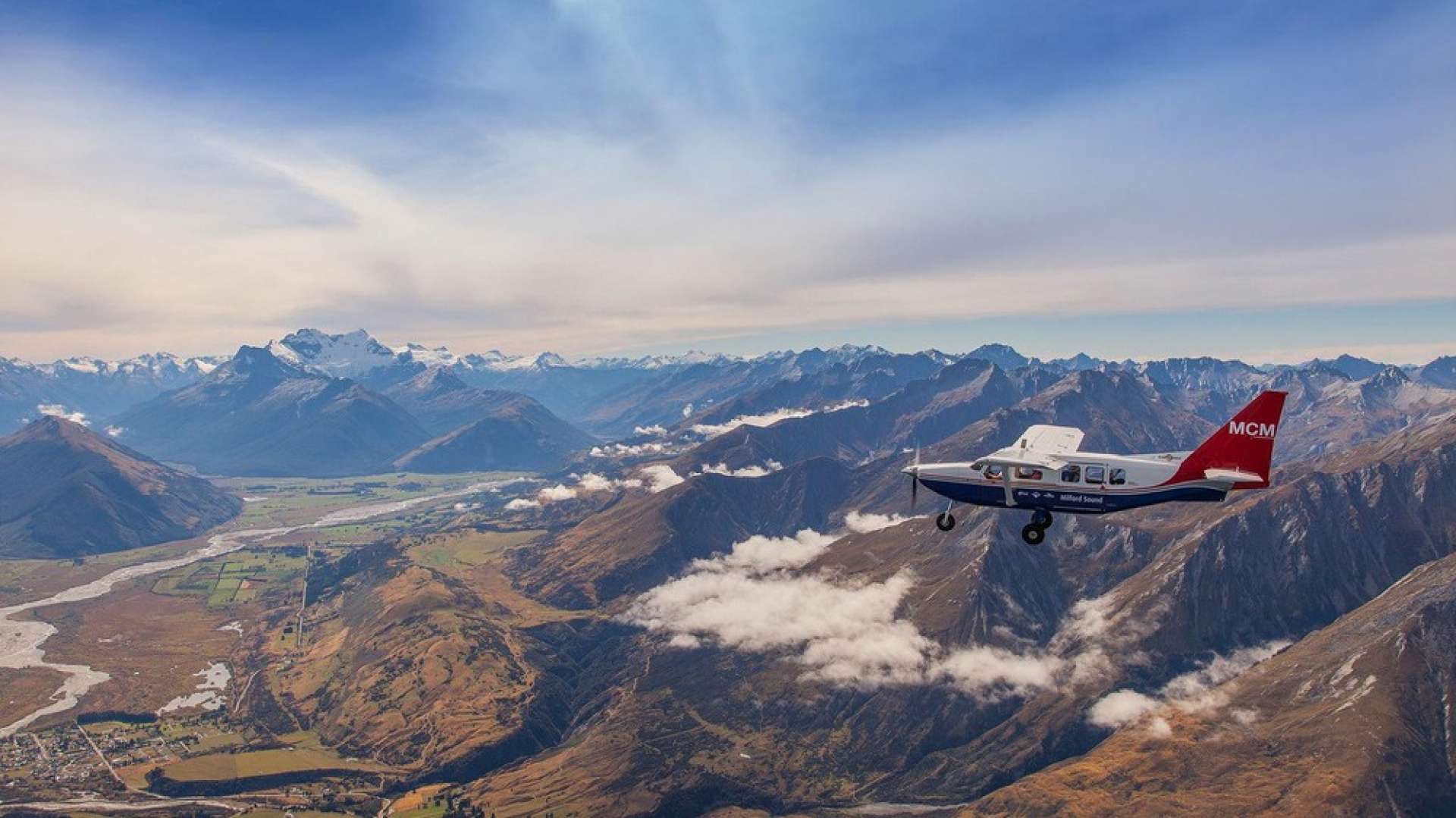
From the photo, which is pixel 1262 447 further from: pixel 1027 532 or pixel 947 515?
pixel 947 515

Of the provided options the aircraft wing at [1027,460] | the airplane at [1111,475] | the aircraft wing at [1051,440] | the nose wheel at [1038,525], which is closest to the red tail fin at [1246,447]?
the airplane at [1111,475]

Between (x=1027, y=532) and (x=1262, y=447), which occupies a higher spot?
(x=1262, y=447)

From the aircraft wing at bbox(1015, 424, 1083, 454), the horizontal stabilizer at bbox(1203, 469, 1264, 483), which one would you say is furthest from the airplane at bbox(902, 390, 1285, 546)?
the aircraft wing at bbox(1015, 424, 1083, 454)

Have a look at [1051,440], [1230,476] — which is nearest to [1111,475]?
[1230,476]

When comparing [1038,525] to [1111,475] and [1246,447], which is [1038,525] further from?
[1246,447]

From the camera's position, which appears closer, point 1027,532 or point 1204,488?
point 1204,488

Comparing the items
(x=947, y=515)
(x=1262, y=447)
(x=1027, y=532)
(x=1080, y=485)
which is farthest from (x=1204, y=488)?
(x=947, y=515)
